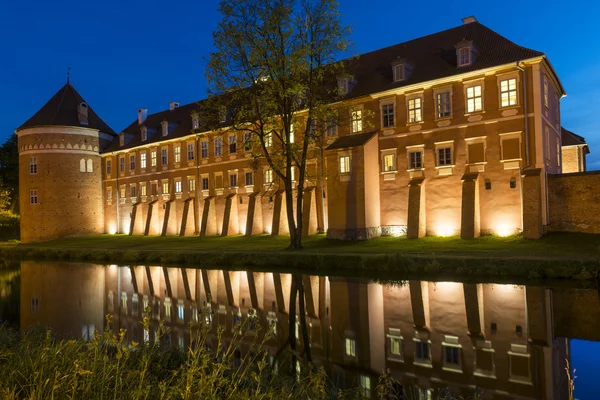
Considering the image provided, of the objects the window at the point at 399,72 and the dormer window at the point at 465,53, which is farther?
the window at the point at 399,72

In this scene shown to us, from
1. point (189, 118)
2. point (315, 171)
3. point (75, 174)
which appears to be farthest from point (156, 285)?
point (75, 174)

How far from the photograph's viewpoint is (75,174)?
53.0 m

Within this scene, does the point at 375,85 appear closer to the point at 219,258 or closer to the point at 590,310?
the point at 219,258

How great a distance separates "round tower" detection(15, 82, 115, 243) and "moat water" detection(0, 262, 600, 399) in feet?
108

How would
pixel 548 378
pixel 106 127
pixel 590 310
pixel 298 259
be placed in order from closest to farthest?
1. pixel 548 378
2. pixel 590 310
3. pixel 298 259
4. pixel 106 127

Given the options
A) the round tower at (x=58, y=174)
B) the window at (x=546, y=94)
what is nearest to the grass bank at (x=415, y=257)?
the window at (x=546, y=94)

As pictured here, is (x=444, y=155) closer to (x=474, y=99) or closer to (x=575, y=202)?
(x=474, y=99)

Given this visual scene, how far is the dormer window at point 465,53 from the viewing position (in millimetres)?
28969

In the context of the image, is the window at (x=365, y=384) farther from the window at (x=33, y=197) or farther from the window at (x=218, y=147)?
the window at (x=33, y=197)

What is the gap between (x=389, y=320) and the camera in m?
11.9

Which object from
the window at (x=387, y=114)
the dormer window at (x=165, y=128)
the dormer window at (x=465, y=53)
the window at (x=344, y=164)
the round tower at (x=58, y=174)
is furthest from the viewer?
the round tower at (x=58, y=174)

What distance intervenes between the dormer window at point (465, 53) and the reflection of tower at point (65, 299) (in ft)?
75.1

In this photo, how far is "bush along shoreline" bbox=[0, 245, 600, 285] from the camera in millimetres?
16828

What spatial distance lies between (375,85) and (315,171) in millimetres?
7478
